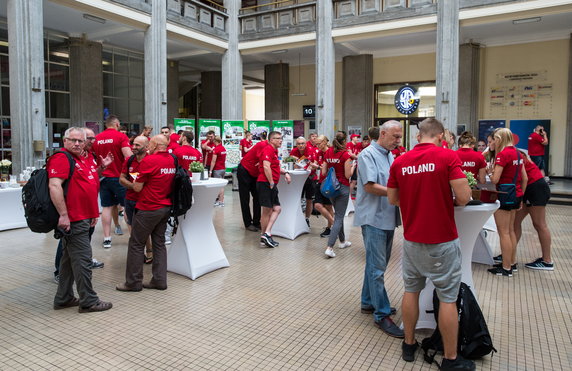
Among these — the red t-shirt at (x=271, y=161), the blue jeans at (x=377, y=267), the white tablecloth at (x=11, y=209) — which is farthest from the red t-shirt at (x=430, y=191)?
the white tablecloth at (x=11, y=209)

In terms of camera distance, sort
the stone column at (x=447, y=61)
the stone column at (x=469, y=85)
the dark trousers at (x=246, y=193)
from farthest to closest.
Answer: the stone column at (x=469, y=85), the stone column at (x=447, y=61), the dark trousers at (x=246, y=193)

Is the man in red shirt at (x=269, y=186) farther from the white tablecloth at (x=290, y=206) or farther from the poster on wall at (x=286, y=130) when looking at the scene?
the poster on wall at (x=286, y=130)

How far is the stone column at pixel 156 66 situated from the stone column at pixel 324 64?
5.24m

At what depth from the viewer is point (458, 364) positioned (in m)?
2.91

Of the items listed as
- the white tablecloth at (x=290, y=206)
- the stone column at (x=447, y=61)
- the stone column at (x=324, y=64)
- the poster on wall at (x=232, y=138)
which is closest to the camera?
the white tablecloth at (x=290, y=206)

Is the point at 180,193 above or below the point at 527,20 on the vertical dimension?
below

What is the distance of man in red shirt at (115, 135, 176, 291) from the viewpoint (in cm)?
431

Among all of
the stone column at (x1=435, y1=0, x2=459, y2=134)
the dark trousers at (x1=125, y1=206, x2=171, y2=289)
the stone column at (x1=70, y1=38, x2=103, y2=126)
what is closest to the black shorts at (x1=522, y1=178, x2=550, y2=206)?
the dark trousers at (x1=125, y1=206, x2=171, y2=289)

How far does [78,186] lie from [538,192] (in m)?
4.94

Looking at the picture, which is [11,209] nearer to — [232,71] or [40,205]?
[40,205]

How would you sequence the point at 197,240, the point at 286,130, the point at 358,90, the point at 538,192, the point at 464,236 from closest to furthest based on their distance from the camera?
the point at 464,236 < the point at 197,240 < the point at 538,192 < the point at 286,130 < the point at 358,90

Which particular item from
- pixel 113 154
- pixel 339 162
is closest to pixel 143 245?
pixel 113 154

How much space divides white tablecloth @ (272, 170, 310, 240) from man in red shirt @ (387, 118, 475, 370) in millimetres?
4063

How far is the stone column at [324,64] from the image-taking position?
50.5ft
